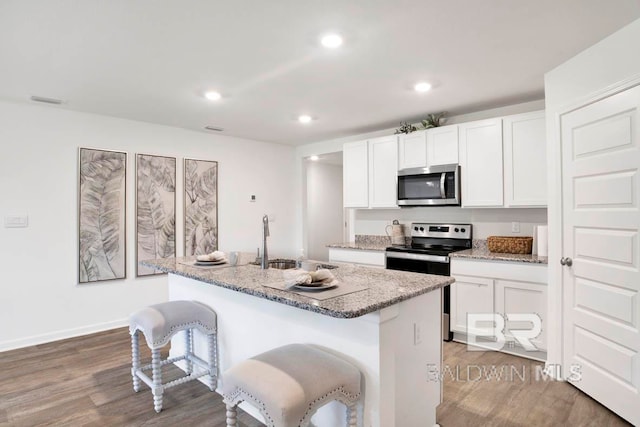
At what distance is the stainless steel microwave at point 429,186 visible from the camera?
372 centimetres

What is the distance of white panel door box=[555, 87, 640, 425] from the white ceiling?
57 centimetres

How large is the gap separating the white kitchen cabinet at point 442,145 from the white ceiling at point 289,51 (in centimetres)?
27

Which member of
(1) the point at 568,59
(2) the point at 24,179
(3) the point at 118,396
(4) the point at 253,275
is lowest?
(3) the point at 118,396

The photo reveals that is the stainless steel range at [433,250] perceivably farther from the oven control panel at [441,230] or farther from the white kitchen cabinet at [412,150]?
the white kitchen cabinet at [412,150]

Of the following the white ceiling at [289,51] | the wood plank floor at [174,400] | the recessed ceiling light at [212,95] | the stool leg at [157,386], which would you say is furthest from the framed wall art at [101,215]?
the stool leg at [157,386]

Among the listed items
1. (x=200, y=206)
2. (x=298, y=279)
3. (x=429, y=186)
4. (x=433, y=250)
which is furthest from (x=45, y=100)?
(x=433, y=250)

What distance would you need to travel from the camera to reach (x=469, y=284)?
3.33 m

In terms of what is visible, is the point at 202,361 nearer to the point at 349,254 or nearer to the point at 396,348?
the point at 396,348

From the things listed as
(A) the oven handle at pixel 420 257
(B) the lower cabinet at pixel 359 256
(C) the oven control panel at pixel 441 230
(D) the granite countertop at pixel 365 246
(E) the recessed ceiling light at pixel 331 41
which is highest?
(E) the recessed ceiling light at pixel 331 41

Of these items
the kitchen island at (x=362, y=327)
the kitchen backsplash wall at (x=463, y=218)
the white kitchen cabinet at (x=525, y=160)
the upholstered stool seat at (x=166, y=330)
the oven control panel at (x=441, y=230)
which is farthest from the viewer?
the oven control panel at (x=441, y=230)

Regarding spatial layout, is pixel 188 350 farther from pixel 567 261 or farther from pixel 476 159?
pixel 476 159

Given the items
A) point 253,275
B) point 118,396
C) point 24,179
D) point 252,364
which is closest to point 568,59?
point 253,275

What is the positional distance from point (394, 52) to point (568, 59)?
4.08 feet

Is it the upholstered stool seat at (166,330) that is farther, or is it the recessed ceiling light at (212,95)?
the recessed ceiling light at (212,95)
